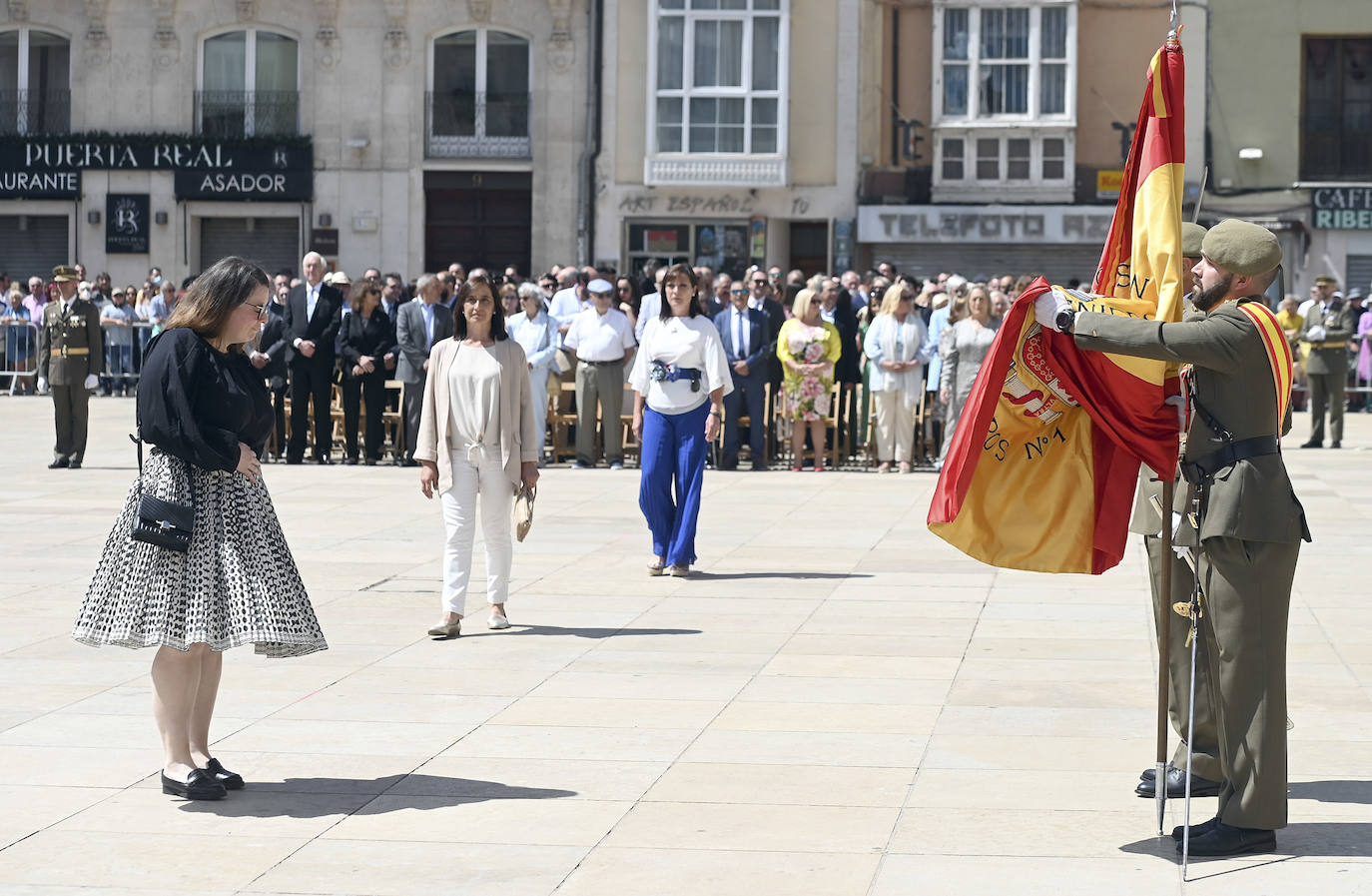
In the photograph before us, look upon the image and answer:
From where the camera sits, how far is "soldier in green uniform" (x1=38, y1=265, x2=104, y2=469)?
62.1ft

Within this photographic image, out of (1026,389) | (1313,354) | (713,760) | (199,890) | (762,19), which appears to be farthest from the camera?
(762,19)

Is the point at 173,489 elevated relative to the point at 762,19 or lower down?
lower down

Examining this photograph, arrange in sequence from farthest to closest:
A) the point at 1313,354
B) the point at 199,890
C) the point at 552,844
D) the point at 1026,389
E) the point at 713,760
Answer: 1. the point at 1313,354
2. the point at 713,760
3. the point at 1026,389
4. the point at 552,844
5. the point at 199,890

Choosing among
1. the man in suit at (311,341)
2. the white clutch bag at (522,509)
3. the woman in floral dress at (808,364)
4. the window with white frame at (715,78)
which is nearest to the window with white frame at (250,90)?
the window with white frame at (715,78)

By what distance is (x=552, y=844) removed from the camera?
610 centimetres

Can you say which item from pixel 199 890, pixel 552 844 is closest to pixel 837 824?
pixel 552 844

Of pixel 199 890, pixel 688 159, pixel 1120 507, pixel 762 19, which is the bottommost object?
pixel 199 890

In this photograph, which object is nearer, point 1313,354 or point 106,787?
point 106,787

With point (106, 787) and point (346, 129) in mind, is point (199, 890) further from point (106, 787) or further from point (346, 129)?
point (346, 129)

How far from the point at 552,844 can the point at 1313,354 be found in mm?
18172

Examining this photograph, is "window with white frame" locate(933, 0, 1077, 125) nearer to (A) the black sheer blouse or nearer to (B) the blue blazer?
(B) the blue blazer

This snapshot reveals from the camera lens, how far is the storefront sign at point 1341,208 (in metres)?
33.8

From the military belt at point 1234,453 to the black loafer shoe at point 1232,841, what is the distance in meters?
1.07

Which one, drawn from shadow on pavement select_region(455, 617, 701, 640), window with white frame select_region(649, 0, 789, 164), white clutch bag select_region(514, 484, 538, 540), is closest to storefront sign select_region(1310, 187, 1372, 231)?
window with white frame select_region(649, 0, 789, 164)
